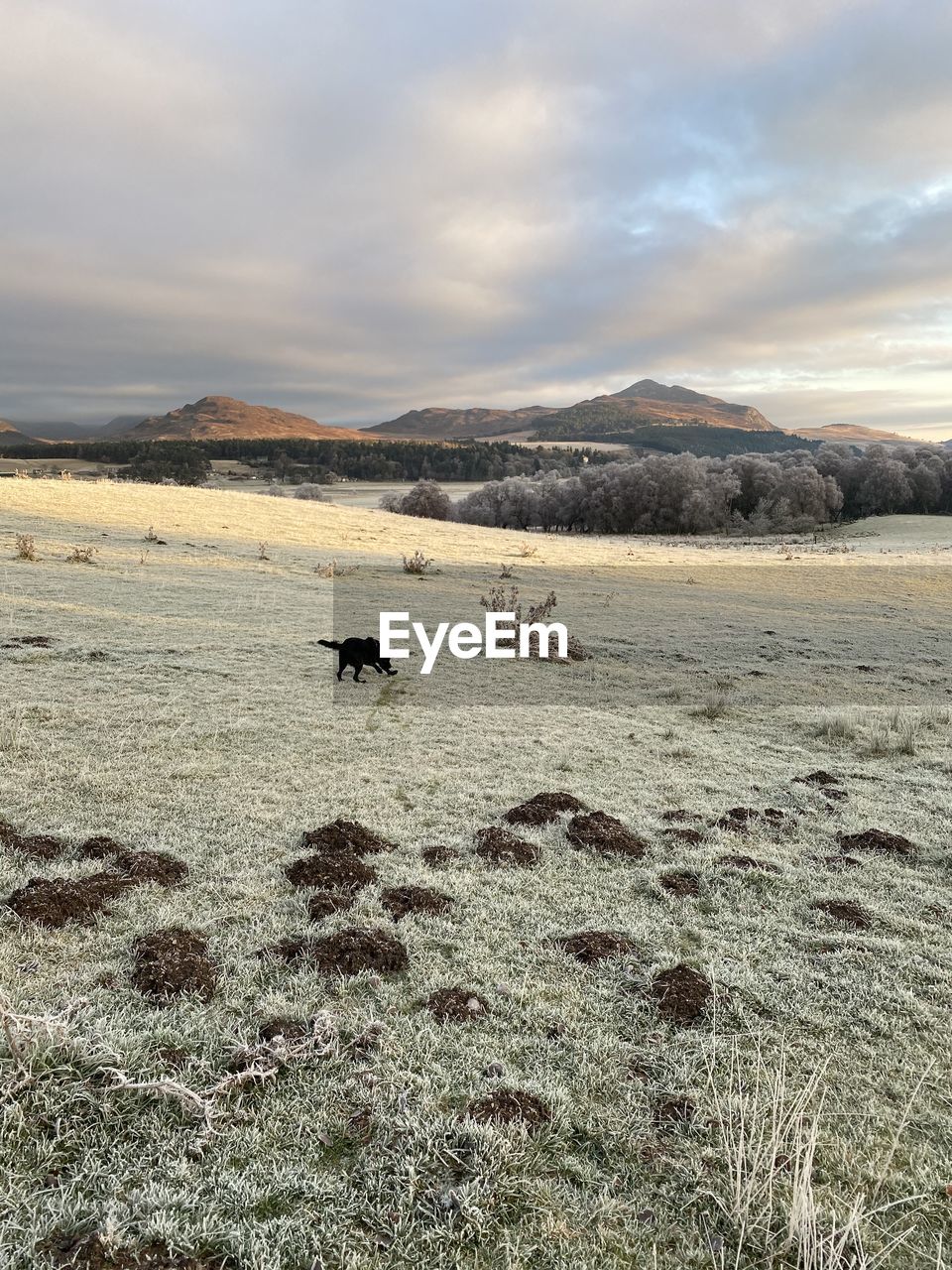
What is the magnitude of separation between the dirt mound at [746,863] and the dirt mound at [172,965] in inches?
183

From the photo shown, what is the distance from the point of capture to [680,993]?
4.51 m

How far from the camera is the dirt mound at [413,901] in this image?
543cm

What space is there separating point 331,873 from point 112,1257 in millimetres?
3242

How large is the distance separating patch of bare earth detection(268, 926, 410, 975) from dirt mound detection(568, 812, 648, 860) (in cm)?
253

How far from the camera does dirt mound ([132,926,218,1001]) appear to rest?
424cm

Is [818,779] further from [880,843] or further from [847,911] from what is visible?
[847,911]

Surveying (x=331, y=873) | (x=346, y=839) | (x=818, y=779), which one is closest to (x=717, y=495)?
(x=818, y=779)

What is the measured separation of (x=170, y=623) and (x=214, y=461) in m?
112

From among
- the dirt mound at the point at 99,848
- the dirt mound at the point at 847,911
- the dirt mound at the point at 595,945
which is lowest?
the dirt mound at the point at 847,911

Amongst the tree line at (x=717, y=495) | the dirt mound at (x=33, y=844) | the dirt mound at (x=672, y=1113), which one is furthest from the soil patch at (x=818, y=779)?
the tree line at (x=717, y=495)

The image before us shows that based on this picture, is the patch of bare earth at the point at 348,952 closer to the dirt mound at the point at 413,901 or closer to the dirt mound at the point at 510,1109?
the dirt mound at the point at 413,901

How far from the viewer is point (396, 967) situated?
15.4ft

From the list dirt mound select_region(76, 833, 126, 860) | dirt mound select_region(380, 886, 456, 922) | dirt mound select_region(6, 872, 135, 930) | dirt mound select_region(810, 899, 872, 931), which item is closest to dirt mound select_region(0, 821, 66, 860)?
dirt mound select_region(76, 833, 126, 860)

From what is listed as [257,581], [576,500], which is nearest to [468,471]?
[576,500]
